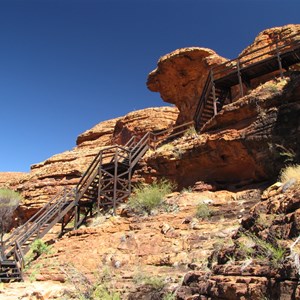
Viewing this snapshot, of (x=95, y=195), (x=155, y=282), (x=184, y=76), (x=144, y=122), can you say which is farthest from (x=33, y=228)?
(x=144, y=122)

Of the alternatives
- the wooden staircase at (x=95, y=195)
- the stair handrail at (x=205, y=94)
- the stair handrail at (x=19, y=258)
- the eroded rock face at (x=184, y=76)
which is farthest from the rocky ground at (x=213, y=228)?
the eroded rock face at (x=184, y=76)

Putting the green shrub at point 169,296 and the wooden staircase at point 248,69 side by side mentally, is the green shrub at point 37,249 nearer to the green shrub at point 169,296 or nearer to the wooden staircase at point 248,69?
the green shrub at point 169,296

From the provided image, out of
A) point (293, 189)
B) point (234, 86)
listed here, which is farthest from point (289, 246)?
point (234, 86)

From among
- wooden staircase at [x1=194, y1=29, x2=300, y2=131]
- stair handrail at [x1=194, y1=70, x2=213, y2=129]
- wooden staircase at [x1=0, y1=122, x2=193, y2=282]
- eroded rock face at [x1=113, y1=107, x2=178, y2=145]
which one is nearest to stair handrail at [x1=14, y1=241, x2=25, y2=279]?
wooden staircase at [x1=0, y1=122, x2=193, y2=282]

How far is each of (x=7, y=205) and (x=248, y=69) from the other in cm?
1587

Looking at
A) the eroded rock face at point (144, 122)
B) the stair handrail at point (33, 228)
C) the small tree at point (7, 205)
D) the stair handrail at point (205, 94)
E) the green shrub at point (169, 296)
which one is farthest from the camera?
the eroded rock face at point (144, 122)

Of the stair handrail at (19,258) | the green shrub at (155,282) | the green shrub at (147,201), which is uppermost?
the green shrub at (147,201)

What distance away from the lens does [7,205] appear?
21891mm

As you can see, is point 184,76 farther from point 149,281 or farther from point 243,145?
point 149,281

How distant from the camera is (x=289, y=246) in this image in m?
5.07

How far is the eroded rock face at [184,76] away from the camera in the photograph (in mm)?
22375

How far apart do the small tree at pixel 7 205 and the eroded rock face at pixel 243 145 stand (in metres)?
10.0

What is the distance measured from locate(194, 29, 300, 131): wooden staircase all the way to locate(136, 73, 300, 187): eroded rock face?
7.48 ft

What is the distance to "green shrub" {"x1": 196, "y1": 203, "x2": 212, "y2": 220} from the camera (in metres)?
11.1
